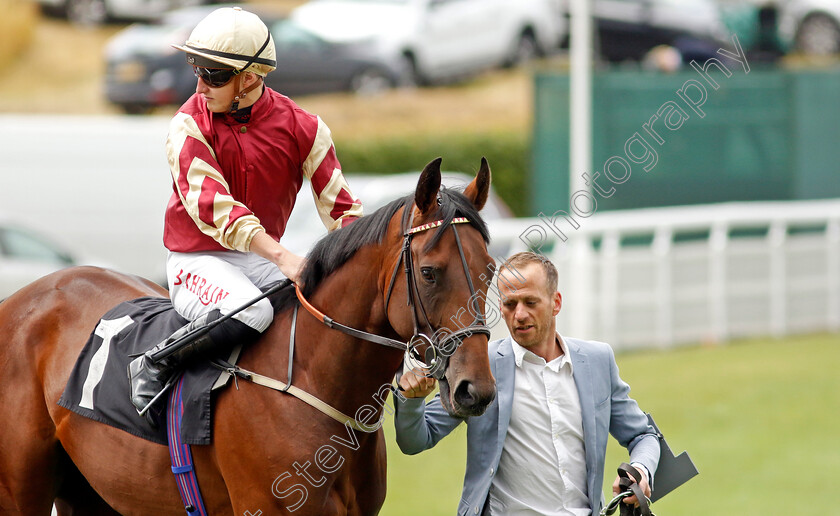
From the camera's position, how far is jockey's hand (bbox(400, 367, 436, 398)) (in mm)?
3164

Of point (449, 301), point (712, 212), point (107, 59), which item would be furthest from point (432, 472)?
point (107, 59)

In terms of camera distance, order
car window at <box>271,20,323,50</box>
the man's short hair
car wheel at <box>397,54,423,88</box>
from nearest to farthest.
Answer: the man's short hair
car window at <box>271,20,323,50</box>
car wheel at <box>397,54,423,88</box>

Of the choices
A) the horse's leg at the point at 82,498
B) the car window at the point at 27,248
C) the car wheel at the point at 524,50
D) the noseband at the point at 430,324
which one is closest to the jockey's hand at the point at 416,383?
the noseband at the point at 430,324

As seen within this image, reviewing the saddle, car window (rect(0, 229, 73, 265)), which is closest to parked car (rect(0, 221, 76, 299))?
car window (rect(0, 229, 73, 265))

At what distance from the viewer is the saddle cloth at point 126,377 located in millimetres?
3559

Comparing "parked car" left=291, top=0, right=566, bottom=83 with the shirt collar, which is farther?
"parked car" left=291, top=0, right=566, bottom=83

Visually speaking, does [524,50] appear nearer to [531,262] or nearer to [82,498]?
[82,498]

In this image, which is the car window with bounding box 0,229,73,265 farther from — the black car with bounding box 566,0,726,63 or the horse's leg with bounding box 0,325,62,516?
the black car with bounding box 566,0,726,63

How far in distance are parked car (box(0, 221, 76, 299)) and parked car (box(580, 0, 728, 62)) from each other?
1101 cm

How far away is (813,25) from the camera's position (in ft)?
60.8

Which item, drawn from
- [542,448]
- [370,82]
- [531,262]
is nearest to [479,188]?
[531,262]

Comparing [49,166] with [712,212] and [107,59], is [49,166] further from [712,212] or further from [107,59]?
[712,212]

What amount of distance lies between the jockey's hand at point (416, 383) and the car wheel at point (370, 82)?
1746 cm

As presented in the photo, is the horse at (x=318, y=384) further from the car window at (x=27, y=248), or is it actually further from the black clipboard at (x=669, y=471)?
the car window at (x=27, y=248)
